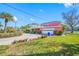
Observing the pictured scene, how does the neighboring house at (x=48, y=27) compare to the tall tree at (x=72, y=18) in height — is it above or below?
below

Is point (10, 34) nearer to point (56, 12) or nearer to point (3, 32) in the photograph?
point (3, 32)

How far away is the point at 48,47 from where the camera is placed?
7.00 ft

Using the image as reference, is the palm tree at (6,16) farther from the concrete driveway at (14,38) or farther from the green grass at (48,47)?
the green grass at (48,47)

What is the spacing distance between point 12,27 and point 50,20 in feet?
1.16

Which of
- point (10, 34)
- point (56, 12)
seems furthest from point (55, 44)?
point (10, 34)

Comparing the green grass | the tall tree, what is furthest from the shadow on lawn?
the tall tree

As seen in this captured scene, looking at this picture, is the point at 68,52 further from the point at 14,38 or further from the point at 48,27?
the point at 14,38

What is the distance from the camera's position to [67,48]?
214 centimetres

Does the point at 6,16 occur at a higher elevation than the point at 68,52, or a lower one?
higher

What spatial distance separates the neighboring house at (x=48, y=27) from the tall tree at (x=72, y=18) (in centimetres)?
8

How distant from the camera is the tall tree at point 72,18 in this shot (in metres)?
2.13

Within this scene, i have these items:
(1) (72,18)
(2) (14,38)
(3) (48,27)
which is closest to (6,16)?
(2) (14,38)

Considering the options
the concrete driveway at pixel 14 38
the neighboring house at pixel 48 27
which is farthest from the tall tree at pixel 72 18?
the concrete driveway at pixel 14 38

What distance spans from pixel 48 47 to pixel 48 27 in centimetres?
18
